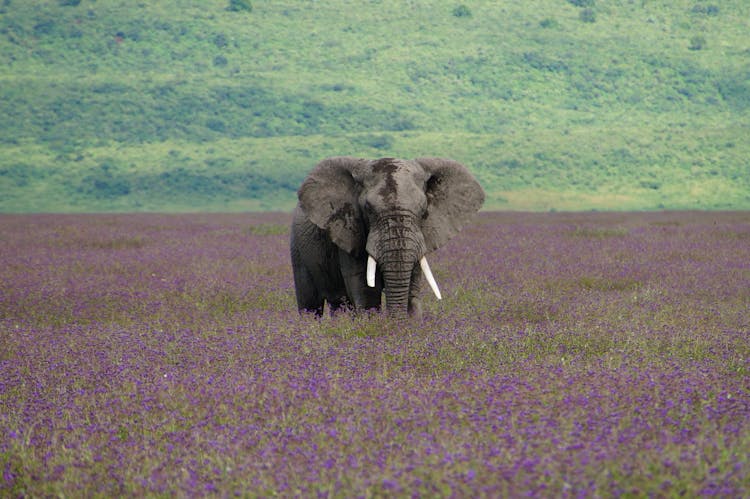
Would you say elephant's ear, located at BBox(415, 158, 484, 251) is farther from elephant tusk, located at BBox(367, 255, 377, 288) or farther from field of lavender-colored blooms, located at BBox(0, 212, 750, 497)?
field of lavender-colored blooms, located at BBox(0, 212, 750, 497)

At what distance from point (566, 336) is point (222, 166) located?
56.5 m

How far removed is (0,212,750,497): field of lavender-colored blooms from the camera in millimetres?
3531

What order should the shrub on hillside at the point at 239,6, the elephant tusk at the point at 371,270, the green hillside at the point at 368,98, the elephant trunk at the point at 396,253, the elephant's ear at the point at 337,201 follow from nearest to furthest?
the elephant trunk at the point at 396,253
the elephant tusk at the point at 371,270
the elephant's ear at the point at 337,201
the green hillside at the point at 368,98
the shrub on hillside at the point at 239,6

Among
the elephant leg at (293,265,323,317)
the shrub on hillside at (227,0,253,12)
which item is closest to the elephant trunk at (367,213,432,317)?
the elephant leg at (293,265,323,317)

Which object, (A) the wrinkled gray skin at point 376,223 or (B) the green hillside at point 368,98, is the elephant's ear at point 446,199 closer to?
(A) the wrinkled gray skin at point 376,223

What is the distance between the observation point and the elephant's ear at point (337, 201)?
7.48 m

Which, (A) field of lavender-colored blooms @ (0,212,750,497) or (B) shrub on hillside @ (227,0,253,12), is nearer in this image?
(A) field of lavender-colored blooms @ (0,212,750,497)

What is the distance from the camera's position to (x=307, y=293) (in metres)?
8.44

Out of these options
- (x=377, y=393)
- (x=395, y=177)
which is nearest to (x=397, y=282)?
(x=395, y=177)

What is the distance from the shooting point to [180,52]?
84750 millimetres

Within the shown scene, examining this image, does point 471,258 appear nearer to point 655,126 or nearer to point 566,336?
point 566,336

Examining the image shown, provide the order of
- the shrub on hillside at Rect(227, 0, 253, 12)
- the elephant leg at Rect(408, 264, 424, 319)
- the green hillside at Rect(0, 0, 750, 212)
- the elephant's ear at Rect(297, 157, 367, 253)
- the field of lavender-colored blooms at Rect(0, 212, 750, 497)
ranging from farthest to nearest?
1. the shrub on hillside at Rect(227, 0, 253, 12)
2. the green hillside at Rect(0, 0, 750, 212)
3. the elephant's ear at Rect(297, 157, 367, 253)
4. the elephant leg at Rect(408, 264, 424, 319)
5. the field of lavender-colored blooms at Rect(0, 212, 750, 497)

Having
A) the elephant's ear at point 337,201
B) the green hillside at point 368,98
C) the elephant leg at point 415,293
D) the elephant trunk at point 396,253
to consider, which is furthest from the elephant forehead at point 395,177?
the green hillside at point 368,98

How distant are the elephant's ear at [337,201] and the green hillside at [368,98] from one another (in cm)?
4565
